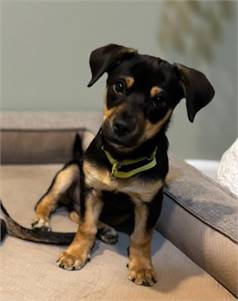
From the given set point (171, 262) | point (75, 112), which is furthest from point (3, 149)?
point (171, 262)

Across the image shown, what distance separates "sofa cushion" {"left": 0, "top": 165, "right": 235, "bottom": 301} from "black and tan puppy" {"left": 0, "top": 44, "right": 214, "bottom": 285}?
1.3 inches

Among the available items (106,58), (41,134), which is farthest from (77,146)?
(106,58)

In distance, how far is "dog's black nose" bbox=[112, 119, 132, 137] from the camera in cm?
123

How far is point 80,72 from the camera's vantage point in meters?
2.31

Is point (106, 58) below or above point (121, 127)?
above

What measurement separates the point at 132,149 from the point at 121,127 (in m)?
0.13

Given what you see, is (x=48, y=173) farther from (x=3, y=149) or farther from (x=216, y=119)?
(x=216, y=119)

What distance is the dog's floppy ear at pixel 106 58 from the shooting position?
134cm

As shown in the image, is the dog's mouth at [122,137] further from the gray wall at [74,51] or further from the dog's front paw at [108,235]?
the gray wall at [74,51]

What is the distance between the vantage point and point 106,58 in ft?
4.39

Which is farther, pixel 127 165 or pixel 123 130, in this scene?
pixel 127 165

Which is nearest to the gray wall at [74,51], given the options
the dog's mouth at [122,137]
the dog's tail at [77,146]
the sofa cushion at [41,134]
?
the sofa cushion at [41,134]

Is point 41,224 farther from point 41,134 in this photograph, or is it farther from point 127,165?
point 41,134

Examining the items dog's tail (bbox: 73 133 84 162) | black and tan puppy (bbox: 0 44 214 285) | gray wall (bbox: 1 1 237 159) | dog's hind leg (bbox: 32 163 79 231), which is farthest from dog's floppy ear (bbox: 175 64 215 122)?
gray wall (bbox: 1 1 237 159)
